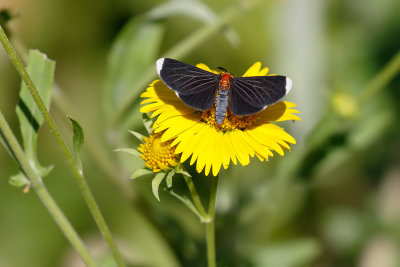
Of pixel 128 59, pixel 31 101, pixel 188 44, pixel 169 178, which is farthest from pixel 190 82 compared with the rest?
pixel 128 59

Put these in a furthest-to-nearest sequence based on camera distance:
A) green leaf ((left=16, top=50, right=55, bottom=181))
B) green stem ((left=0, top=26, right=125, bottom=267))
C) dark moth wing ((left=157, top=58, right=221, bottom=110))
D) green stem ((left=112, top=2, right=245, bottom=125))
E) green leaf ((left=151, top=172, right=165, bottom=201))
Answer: green stem ((left=112, top=2, right=245, bottom=125)) < green leaf ((left=16, top=50, right=55, bottom=181)) < dark moth wing ((left=157, top=58, right=221, bottom=110)) < green leaf ((left=151, top=172, right=165, bottom=201)) < green stem ((left=0, top=26, right=125, bottom=267))

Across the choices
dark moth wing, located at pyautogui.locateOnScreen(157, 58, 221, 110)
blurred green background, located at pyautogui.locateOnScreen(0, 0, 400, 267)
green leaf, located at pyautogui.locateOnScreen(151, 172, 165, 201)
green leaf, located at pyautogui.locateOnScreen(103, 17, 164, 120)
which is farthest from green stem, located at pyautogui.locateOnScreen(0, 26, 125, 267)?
green leaf, located at pyautogui.locateOnScreen(103, 17, 164, 120)

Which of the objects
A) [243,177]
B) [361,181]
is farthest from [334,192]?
[243,177]

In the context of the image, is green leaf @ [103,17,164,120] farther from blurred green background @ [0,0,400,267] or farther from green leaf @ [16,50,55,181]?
green leaf @ [16,50,55,181]

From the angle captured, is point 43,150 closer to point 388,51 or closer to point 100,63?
point 100,63

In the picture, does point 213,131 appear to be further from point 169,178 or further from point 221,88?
point 169,178

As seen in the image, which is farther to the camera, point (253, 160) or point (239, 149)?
point (253, 160)

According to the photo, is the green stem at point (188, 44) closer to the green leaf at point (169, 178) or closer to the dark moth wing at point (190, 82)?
the dark moth wing at point (190, 82)
